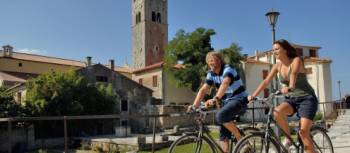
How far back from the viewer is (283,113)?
475 centimetres

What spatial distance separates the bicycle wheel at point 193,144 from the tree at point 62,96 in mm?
28154

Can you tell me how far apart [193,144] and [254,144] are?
777 millimetres

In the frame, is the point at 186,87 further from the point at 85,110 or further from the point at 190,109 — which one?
the point at 190,109

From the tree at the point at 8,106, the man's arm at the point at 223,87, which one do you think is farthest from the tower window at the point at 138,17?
the man's arm at the point at 223,87

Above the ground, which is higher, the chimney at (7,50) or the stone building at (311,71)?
the chimney at (7,50)

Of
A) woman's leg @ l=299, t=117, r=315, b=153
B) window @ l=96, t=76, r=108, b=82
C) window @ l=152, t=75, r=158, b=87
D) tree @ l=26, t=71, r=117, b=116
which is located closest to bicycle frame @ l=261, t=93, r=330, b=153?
woman's leg @ l=299, t=117, r=315, b=153

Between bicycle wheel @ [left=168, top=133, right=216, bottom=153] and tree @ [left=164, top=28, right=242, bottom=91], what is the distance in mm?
34917

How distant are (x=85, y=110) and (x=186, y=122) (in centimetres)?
997

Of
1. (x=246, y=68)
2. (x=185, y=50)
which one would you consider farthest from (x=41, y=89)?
(x=246, y=68)

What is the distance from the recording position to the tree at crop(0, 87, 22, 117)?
93.6 ft

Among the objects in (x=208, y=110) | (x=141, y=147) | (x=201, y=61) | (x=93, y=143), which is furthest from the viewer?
(x=201, y=61)

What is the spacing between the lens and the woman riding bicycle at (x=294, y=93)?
455cm

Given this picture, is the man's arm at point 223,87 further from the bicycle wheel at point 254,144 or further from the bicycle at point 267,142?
the bicycle wheel at point 254,144

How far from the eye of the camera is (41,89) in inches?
1254
